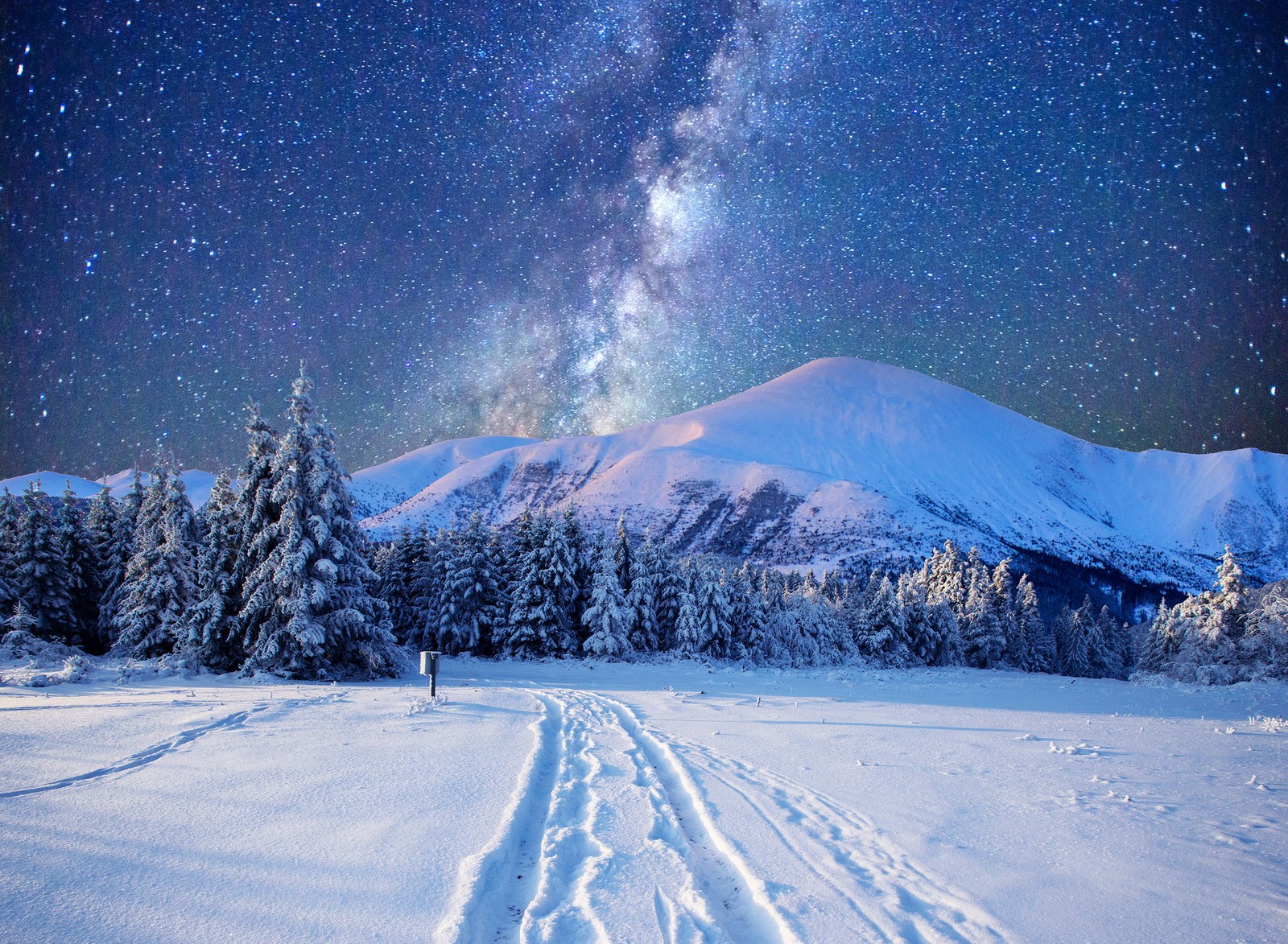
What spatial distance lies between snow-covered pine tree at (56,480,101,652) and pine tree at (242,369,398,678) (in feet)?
64.2

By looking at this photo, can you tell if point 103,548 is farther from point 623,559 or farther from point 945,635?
point 945,635

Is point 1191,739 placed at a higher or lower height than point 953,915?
lower

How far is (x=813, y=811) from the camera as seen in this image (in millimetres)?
6332

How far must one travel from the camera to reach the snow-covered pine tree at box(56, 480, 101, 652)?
3139 cm

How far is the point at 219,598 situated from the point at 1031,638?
66787 millimetres

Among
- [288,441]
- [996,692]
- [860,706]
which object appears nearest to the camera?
[860,706]

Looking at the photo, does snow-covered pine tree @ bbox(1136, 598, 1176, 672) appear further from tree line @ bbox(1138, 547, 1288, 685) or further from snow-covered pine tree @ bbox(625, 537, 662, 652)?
snow-covered pine tree @ bbox(625, 537, 662, 652)

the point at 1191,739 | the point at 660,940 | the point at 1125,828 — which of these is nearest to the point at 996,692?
the point at 1191,739

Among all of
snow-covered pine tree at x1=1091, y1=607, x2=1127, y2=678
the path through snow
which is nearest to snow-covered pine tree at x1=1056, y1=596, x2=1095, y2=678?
snow-covered pine tree at x1=1091, y1=607, x2=1127, y2=678

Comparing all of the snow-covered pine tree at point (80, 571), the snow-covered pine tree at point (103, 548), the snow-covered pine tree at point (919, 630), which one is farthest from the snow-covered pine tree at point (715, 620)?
the snow-covered pine tree at point (80, 571)

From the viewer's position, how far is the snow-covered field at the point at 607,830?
383 centimetres

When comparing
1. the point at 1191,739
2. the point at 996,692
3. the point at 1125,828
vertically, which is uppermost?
the point at 1125,828

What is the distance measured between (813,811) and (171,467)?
3463cm

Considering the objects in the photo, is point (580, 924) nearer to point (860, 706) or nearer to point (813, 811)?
point (813, 811)
